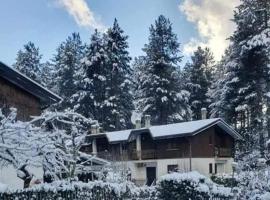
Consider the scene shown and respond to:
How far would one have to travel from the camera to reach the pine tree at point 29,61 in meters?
63.4

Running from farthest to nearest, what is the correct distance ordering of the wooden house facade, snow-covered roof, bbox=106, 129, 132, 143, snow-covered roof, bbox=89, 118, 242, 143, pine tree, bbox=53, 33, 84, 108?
pine tree, bbox=53, 33, 84, 108
snow-covered roof, bbox=106, 129, 132, 143
snow-covered roof, bbox=89, 118, 242, 143
the wooden house facade

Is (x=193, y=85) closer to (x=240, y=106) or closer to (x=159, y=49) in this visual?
(x=159, y=49)

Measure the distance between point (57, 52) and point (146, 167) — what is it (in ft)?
98.4

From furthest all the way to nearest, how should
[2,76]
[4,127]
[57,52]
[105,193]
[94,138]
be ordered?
1. [57,52]
2. [94,138]
3. [2,76]
4. [105,193]
5. [4,127]

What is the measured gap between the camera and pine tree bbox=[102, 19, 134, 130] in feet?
181

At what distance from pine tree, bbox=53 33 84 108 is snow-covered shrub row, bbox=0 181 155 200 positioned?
1760 inches

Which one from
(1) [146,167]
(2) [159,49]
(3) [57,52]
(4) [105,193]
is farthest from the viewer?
(3) [57,52]

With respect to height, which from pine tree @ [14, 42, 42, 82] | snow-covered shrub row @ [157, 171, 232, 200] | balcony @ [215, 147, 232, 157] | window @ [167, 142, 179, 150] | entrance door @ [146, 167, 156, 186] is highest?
pine tree @ [14, 42, 42, 82]

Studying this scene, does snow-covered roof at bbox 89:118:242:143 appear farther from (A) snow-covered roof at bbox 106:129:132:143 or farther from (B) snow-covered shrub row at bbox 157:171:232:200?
(B) snow-covered shrub row at bbox 157:171:232:200

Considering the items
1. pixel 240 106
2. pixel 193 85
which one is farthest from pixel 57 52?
pixel 240 106

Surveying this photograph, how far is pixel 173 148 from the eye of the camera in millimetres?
42938

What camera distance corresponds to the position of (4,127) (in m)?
11.7

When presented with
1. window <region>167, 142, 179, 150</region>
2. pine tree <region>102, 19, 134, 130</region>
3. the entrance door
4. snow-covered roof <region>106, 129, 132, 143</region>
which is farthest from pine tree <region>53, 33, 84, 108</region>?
window <region>167, 142, 179, 150</region>

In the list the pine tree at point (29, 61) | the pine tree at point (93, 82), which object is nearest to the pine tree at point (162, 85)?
the pine tree at point (93, 82)
